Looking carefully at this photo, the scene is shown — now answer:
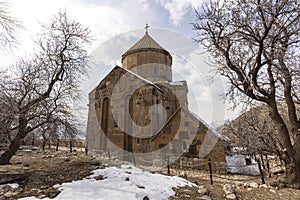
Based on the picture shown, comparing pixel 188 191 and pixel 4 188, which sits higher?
pixel 4 188

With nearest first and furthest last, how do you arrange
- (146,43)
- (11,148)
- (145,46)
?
1. (11,148)
2. (145,46)
3. (146,43)

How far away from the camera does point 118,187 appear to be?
699 centimetres

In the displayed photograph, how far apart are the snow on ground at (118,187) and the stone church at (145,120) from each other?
6646 mm

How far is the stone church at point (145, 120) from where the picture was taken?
49.0 ft

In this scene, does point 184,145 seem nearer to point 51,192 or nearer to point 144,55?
point 51,192

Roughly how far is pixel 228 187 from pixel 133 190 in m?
3.98

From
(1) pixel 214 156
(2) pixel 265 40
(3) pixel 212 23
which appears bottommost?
(1) pixel 214 156

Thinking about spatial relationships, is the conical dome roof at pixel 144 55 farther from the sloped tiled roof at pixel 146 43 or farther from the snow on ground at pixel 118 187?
the snow on ground at pixel 118 187

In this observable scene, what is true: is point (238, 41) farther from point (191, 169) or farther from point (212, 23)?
point (191, 169)

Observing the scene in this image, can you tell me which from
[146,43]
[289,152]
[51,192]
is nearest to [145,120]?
[289,152]

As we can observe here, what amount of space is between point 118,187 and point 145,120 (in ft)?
37.9

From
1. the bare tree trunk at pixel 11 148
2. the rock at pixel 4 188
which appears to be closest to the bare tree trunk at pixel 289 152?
the rock at pixel 4 188

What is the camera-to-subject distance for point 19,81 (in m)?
10.5

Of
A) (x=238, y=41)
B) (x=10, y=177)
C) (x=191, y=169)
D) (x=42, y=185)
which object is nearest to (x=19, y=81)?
(x=10, y=177)
